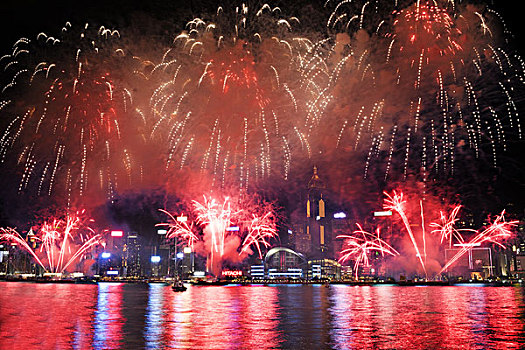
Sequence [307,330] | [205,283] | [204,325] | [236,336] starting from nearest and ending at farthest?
[236,336], [307,330], [204,325], [205,283]

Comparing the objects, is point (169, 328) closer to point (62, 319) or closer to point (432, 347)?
point (62, 319)

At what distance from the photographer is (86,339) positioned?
2458cm

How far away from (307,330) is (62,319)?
19.4 meters

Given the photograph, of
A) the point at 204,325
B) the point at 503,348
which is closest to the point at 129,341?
the point at 204,325

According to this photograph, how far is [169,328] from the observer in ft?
97.1

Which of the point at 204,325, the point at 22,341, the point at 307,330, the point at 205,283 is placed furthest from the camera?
the point at 205,283

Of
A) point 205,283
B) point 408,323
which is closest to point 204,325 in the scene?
point 408,323

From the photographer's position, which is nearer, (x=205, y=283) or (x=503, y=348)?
(x=503, y=348)

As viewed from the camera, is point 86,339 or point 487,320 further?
point 487,320

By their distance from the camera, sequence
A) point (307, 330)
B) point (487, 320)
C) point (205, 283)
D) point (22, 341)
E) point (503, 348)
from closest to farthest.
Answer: point (503, 348) < point (22, 341) < point (307, 330) < point (487, 320) < point (205, 283)

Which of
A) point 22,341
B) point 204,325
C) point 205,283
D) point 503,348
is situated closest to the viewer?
point 503,348

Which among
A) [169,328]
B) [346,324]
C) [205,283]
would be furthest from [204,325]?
[205,283]

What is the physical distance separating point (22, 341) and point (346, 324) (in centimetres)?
2035

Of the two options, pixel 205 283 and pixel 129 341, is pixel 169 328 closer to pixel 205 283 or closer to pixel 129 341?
pixel 129 341
